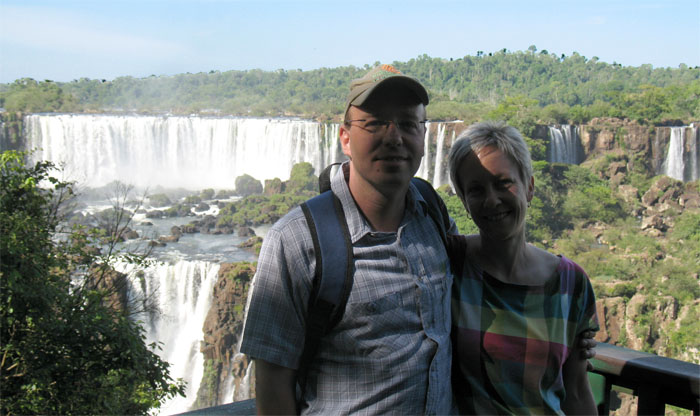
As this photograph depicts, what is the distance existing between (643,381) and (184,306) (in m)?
17.3

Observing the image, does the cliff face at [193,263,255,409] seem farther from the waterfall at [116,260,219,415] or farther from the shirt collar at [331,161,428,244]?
the shirt collar at [331,161,428,244]

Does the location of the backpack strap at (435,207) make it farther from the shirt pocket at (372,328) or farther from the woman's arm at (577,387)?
the woman's arm at (577,387)

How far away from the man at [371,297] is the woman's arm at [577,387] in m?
0.26

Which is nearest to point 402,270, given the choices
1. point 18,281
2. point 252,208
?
point 18,281

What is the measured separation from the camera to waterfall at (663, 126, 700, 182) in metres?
25.2

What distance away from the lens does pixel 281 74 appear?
41.5 metres

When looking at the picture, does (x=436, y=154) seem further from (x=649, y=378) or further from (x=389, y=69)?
(x=389, y=69)

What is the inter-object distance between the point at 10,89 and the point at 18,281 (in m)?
29.5

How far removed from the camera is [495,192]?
1123mm

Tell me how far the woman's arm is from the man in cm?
26

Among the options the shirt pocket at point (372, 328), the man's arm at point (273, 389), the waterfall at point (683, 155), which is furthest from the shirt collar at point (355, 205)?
the waterfall at point (683, 155)

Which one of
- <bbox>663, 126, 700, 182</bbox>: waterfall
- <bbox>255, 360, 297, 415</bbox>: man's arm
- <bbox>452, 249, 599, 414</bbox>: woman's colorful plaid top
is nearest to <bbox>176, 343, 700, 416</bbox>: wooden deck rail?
<bbox>452, 249, 599, 414</bbox>: woman's colorful plaid top

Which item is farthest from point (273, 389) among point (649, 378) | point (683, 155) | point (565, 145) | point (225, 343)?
point (683, 155)

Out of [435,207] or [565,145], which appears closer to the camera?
[435,207]
